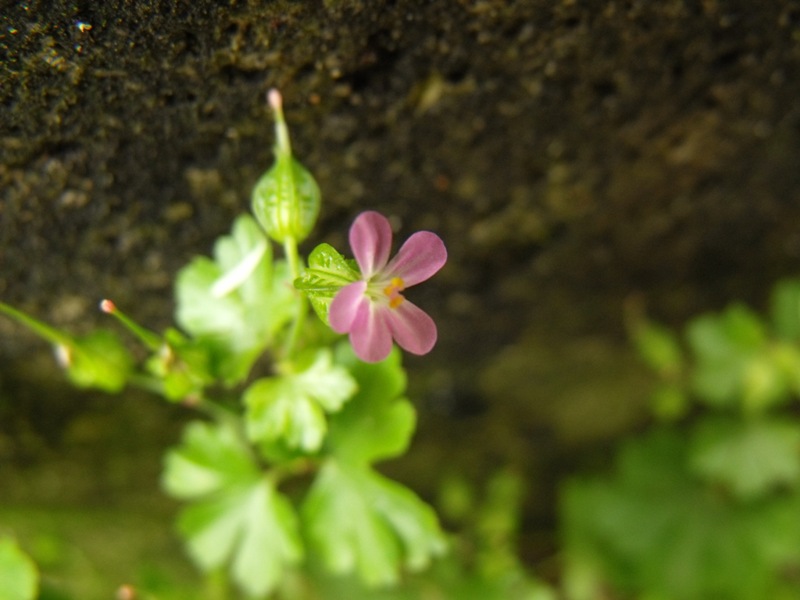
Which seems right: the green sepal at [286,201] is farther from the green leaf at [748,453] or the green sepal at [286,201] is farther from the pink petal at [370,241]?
the green leaf at [748,453]

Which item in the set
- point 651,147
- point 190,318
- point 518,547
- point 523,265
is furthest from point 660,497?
point 190,318

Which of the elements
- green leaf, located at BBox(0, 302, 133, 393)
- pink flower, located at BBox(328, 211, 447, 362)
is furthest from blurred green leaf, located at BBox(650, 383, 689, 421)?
green leaf, located at BBox(0, 302, 133, 393)

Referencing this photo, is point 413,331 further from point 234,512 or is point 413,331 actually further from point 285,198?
point 234,512

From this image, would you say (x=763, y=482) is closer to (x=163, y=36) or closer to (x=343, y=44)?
(x=343, y=44)

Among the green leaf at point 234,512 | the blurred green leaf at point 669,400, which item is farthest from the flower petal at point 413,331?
the blurred green leaf at point 669,400

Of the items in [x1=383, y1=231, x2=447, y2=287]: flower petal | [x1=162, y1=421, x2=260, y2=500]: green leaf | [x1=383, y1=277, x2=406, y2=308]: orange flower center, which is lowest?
[x1=383, y1=277, x2=406, y2=308]: orange flower center

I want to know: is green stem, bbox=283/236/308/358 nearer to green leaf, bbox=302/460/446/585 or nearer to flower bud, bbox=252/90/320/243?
flower bud, bbox=252/90/320/243
